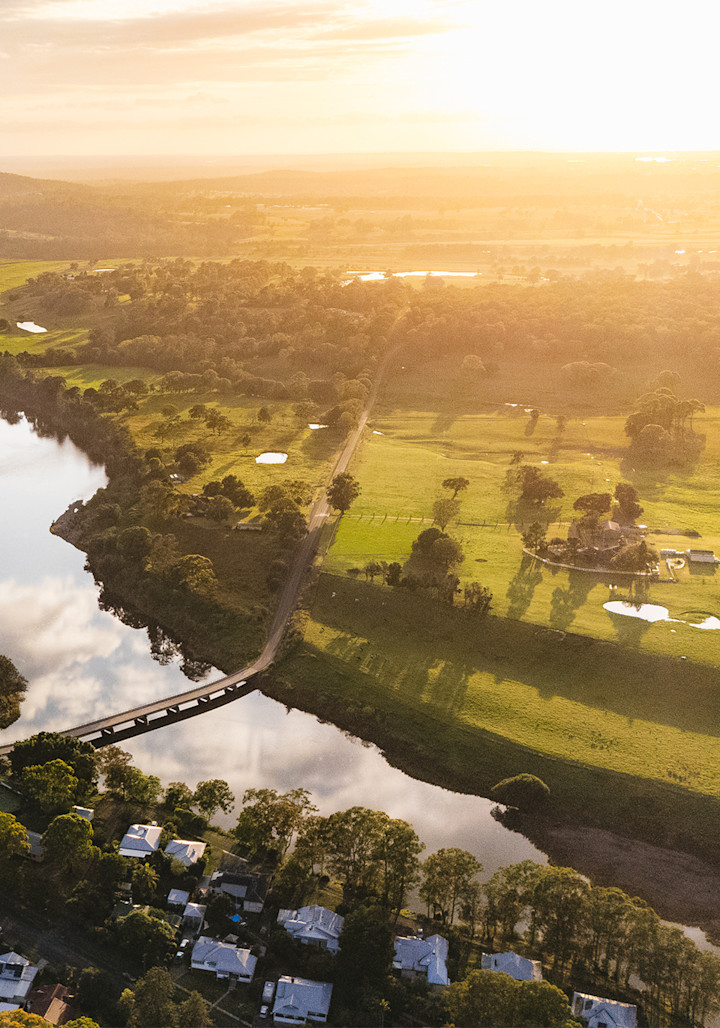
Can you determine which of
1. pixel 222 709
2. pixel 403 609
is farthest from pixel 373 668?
pixel 222 709

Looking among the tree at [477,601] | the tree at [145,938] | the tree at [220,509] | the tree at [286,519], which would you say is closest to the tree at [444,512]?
the tree at [477,601]

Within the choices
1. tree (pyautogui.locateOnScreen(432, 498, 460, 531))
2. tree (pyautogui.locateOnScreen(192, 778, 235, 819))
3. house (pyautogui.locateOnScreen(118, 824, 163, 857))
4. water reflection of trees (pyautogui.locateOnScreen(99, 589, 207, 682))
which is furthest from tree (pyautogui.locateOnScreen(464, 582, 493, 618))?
house (pyautogui.locateOnScreen(118, 824, 163, 857))

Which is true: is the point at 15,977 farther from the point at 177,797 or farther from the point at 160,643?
the point at 160,643

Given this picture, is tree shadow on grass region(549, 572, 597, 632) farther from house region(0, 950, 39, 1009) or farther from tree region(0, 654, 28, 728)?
house region(0, 950, 39, 1009)

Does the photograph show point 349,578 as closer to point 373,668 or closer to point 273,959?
point 373,668

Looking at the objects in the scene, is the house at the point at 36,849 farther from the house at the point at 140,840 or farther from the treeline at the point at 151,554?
the treeline at the point at 151,554

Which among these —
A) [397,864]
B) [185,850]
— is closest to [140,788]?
[185,850]

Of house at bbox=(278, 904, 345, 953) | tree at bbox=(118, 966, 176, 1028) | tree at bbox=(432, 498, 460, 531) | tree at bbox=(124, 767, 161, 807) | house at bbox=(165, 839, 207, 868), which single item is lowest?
tree at bbox=(118, 966, 176, 1028)
